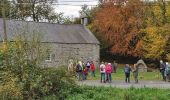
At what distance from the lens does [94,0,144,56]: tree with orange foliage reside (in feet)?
236

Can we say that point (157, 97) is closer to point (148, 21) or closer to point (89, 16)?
point (148, 21)

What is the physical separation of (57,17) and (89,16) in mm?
5697

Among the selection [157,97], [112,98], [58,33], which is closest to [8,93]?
[112,98]

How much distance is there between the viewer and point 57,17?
89.5 m

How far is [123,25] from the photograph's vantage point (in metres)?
73.8

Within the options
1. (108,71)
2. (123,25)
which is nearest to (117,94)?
(108,71)

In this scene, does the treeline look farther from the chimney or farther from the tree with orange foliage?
the chimney

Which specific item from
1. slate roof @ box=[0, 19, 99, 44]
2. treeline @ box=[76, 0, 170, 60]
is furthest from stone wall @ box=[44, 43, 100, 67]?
treeline @ box=[76, 0, 170, 60]

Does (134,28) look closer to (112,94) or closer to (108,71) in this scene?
(108,71)

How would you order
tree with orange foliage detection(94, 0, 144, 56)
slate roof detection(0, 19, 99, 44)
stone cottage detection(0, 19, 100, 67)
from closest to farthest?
slate roof detection(0, 19, 99, 44), stone cottage detection(0, 19, 100, 67), tree with orange foliage detection(94, 0, 144, 56)

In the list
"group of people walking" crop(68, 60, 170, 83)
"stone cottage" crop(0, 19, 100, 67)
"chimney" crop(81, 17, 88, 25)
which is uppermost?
"chimney" crop(81, 17, 88, 25)

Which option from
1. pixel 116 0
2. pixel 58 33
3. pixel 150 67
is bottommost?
pixel 150 67

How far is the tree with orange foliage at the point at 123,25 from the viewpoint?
7200 centimetres

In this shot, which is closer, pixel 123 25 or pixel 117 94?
pixel 117 94
